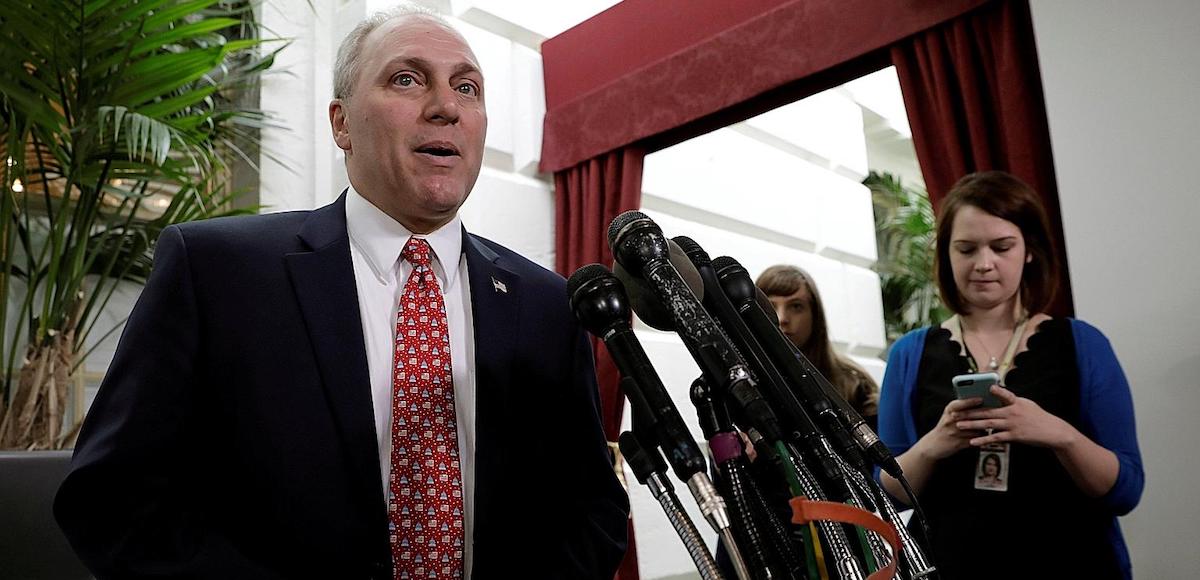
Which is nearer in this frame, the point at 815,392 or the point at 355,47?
the point at 815,392

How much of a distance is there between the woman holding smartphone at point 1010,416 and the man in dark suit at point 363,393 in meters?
0.59

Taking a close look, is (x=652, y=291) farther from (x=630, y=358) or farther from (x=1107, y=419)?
(x=1107, y=419)

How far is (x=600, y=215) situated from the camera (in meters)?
3.72

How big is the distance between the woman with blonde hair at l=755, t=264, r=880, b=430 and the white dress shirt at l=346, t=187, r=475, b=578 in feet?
4.54

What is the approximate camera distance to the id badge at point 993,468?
1401 mm

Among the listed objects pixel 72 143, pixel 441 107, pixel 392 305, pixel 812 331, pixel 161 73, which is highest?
pixel 161 73

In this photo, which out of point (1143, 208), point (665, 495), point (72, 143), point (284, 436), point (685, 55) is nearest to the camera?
point (665, 495)

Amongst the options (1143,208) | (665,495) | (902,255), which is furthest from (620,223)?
(902,255)

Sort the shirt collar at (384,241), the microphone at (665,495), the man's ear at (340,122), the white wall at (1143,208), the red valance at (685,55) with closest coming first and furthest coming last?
the microphone at (665,495) → the shirt collar at (384,241) → the man's ear at (340,122) → the white wall at (1143,208) → the red valance at (685,55)

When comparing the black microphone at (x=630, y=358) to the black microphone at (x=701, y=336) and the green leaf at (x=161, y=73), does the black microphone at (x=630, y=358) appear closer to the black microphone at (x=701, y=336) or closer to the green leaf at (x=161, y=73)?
the black microphone at (x=701, y=336)

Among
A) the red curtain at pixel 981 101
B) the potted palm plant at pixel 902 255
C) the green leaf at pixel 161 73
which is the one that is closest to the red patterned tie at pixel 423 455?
the red curtain at pixel 981 101

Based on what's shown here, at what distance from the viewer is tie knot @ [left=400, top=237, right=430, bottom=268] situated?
117 cm

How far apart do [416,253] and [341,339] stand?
0.18m

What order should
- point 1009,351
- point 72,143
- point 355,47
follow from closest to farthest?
point 355,47, point 1009,351, point 72,143
